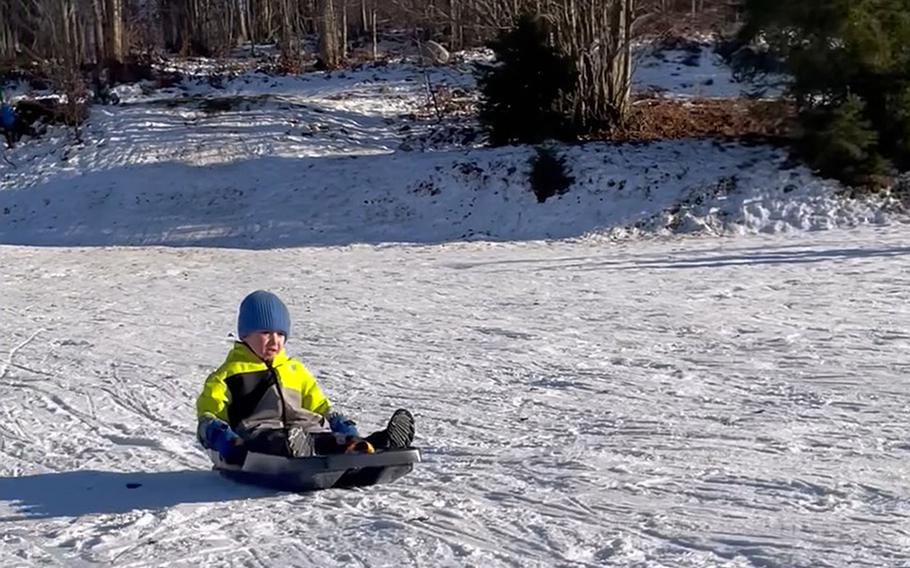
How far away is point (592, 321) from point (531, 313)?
83 cm

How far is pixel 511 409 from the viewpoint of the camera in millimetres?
9141

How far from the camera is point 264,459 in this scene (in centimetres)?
679

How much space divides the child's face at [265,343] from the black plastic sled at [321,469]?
22.1 inches

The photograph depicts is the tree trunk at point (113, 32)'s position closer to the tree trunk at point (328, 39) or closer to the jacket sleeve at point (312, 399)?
the tree trunk at point (328, 39)

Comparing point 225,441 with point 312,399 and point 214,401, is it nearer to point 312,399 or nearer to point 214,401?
point 214,401

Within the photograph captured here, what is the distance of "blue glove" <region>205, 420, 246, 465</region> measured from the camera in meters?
6.80

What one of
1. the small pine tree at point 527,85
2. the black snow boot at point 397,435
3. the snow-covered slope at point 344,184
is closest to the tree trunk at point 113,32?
the snow-covered slope at point 344,184

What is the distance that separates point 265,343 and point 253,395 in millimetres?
274

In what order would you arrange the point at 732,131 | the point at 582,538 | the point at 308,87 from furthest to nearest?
the point at 308,87 < the point at 732,131 < the point at 582,538

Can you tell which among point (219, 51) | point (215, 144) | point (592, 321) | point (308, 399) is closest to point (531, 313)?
point (592, 321)

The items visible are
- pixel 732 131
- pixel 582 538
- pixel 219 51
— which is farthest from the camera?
pixel 219 51

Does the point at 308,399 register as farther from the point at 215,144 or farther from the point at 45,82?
the point at 45,82

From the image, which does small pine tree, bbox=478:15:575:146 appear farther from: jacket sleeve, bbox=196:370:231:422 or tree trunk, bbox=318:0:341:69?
jacket sleeve, bbox=196:370:231:422

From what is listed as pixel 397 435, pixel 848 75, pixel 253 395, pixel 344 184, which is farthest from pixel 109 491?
pixel 344 184
